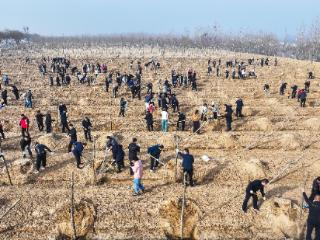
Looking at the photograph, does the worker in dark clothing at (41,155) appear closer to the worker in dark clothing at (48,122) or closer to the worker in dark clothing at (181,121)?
the worker in dark clothing at (48,122)

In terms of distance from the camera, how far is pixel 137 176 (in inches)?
533

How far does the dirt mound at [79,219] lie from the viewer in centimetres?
1231

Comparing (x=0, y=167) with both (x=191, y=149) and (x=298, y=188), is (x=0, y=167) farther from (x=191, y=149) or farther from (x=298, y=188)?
(x=298, y=188)

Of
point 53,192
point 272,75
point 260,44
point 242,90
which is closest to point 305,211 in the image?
point 53,192

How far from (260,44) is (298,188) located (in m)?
105

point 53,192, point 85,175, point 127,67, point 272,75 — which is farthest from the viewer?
point 127,67

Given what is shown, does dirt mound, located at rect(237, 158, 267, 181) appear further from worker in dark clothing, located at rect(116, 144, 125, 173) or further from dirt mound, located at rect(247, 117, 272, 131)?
dirt mound, located at rect(247, 117, 272, 131)

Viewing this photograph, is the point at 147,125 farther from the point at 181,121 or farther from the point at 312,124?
the point at 312,124

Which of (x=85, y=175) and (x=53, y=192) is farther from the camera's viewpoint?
(x=85, y=175)

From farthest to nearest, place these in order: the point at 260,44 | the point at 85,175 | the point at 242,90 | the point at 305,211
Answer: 1. the point at 260,44
2. the point at 242,90
3. the point at 85,175
4. the point at 305,211

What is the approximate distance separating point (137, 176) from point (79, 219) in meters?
2.33

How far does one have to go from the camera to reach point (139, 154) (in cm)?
1784

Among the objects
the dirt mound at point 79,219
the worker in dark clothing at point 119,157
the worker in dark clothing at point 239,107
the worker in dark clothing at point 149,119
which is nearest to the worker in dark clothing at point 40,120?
the worker in dark clothing at point 149,119

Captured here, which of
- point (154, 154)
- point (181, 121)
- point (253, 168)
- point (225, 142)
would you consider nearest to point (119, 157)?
point (154, 154)
